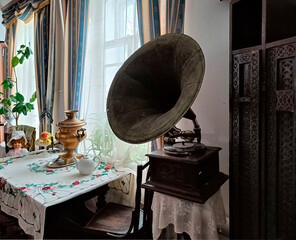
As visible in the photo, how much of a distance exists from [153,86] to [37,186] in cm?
88

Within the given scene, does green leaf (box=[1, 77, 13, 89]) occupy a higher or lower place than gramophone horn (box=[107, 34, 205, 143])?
higher

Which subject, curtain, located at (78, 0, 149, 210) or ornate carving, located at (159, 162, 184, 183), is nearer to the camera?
ornate carving, located at (159, 162, 184, 183)

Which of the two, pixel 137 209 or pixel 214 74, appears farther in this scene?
pixel 214 74

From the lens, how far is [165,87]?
1099 mm

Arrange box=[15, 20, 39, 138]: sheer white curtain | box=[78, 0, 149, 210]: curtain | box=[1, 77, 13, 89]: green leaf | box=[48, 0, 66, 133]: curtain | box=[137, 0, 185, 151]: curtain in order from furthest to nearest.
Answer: box=[15, 20, 39, 138]: sheer white curtain → box=[1, 77, 13, 89]: green leaf → box=[48, 0, 66, 133]: curtain → box=[78, 0, 149, 210]: curtain → box=[137, 0, 185, 151]: curtain

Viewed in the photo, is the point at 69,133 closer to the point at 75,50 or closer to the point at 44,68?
the point at 75,50

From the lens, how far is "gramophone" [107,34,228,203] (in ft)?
2.64

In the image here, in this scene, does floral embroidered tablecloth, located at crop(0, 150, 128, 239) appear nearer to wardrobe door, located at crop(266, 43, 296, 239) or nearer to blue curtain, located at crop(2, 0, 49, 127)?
wardrobe door, located at crop(266, 43, 296, 239)

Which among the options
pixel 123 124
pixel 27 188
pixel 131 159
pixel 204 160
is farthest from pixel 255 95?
pixel 27 188

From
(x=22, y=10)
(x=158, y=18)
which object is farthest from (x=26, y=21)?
(x=158, y=18)

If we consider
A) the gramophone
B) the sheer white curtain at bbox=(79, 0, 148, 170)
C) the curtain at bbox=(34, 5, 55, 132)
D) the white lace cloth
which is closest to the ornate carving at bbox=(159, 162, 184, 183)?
the gramophone

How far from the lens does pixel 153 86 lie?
1102 millimetres

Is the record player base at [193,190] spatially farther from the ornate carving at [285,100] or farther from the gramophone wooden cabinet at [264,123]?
the ornate carving at [285,100]

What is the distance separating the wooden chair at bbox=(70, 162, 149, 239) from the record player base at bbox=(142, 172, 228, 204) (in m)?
0.22
